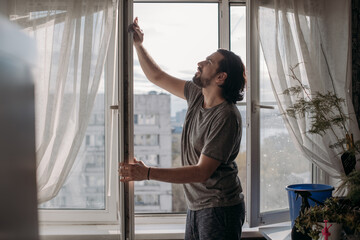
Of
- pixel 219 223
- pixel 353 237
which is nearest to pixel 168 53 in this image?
pixel 219 223

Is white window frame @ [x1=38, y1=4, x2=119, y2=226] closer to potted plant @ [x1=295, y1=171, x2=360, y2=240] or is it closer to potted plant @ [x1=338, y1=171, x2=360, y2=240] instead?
potted plant @ [x1=295, y1=171, x2=360, y2=240]

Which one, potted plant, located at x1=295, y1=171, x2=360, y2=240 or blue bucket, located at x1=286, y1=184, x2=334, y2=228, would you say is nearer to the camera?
potted plant, located at x1=295, y1=171, x2=360, y2=240

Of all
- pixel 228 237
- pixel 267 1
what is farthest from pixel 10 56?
pixel 267 1

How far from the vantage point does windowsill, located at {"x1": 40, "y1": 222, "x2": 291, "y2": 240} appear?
223cm

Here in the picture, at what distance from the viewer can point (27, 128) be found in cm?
39

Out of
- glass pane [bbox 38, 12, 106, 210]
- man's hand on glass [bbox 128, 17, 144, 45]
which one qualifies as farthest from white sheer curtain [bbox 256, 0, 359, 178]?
glass pane [bbox 38, 12, 106, 210]

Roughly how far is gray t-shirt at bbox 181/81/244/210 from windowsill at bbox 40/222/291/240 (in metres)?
0.59

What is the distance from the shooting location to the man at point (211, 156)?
6.20ft

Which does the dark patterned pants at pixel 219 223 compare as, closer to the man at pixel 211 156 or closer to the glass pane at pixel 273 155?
the man at pixel 211 156

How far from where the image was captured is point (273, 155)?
2.62 metres

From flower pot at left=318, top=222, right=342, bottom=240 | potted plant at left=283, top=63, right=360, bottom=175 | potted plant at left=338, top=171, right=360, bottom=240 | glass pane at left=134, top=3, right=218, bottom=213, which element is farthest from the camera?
glass pane at left=134, top=3, right=218, bottom=213

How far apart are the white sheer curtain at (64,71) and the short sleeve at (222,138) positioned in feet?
2.28

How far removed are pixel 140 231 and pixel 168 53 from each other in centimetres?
121

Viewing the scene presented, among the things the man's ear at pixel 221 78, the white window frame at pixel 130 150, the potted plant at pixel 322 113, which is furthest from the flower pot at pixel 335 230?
the man's ear at pixel 221 78
